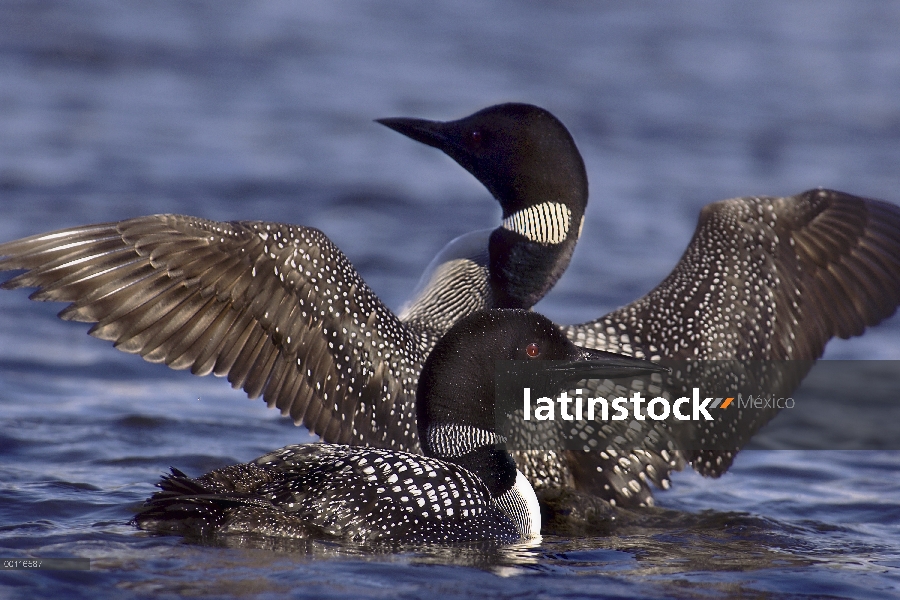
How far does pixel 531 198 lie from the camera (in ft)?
18.9

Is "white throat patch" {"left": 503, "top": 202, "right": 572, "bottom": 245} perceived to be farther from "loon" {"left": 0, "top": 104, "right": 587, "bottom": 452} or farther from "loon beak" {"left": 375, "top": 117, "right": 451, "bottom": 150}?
"loon beak" {"left": 375, "top": 117, "right": 451, "bottom": 150}

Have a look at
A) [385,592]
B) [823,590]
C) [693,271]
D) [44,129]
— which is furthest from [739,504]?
[44,129]

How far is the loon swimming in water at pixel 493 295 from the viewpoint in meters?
4.80

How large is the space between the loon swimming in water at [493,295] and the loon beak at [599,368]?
501 millimetres

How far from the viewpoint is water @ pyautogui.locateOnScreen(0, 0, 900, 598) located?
437cm

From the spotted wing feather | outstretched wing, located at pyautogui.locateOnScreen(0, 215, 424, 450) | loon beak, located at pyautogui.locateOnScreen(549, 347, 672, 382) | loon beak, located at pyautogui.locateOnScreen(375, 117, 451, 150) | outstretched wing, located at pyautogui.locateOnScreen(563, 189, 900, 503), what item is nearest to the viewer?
the spotted wing feather

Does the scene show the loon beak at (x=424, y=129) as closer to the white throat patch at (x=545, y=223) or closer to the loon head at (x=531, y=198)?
the loon head at (x=531, y=198)

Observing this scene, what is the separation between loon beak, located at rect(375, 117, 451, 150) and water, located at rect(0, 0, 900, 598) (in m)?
1.46

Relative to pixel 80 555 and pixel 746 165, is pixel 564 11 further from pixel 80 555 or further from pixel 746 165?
pixel 80 555

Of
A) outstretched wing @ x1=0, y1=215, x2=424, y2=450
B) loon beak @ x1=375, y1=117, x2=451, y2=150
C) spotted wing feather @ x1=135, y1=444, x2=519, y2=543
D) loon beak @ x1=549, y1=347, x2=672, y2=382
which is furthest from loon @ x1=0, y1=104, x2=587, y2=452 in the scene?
loon beak @ x1=549, y1=347, x2=672, y2=382

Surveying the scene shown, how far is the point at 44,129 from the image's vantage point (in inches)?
408

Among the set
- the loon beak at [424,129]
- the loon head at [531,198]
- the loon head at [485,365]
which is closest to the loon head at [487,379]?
the loon head at [485,365]

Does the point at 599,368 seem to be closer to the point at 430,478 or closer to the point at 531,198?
the point at 430,478

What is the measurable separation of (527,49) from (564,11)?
5.77 ft
